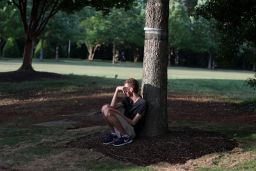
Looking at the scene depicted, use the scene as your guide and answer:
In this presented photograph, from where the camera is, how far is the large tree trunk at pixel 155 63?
359 inches

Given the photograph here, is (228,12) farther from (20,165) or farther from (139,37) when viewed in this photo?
(139,37)

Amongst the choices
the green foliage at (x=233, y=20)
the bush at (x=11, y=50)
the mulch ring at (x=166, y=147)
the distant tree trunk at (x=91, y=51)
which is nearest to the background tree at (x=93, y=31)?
the distant tree trunk at (x=91, y=51)

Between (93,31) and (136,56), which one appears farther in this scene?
(136,56)

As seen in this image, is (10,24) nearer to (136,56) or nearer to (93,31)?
(93,31)

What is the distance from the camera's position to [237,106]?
15422 millimetres

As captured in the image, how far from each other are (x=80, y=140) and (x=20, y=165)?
4.75 feet

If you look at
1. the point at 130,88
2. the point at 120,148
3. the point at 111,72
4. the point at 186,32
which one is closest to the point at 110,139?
the point at 120,148

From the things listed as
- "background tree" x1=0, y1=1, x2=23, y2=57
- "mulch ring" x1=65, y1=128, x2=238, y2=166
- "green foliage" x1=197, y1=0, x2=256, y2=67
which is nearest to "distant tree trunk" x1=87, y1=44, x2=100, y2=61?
"background tree" x1=0, y1=1, x2=23, y2=57

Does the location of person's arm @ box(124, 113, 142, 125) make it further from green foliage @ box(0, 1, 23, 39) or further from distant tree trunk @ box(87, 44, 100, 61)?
distant tree trunk @ box(87, 44, 100, 61)

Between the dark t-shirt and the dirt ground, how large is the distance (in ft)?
0.74

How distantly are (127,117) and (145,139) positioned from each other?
→ 1.48ft

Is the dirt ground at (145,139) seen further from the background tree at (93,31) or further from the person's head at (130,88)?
the background tree at (93,31)

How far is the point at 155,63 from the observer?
29.9 feet

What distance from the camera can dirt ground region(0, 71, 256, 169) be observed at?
842 centimetres
